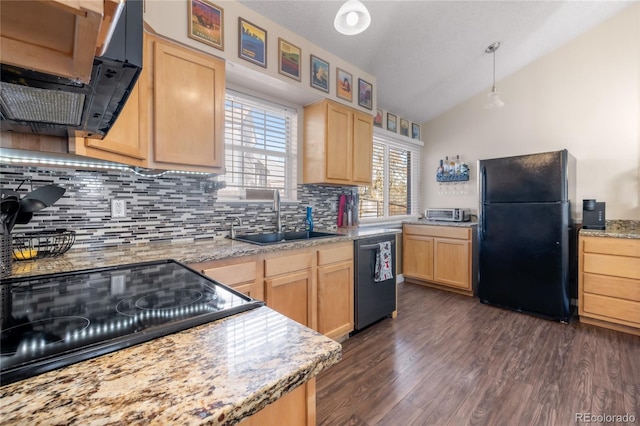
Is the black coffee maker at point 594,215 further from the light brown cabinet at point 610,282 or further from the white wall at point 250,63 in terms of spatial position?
the white wall at point 250,63

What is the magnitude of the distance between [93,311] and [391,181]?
3.86 meters

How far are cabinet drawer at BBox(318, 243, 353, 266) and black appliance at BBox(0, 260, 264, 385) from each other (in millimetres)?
1177

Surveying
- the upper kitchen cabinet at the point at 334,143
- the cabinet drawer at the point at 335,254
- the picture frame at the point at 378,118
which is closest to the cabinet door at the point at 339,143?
the upper kitchen cabinet at the point at 334,143

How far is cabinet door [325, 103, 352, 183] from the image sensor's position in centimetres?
270

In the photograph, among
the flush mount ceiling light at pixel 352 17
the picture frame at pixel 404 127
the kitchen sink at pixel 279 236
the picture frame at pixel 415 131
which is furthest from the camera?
the picture frame at pixel 415 131

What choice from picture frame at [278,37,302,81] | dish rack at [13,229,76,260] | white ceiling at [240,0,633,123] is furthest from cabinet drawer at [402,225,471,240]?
dish rack at [13,229,76,260]

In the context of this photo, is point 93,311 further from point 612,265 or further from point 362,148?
point 612,265

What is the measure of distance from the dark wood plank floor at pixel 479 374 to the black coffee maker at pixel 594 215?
98 centimetres

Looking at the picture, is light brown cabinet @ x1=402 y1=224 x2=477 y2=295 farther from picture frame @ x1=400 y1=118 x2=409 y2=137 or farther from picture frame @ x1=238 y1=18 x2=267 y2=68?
picture frame @ x1=238 y1=18 x2=267 y2=68

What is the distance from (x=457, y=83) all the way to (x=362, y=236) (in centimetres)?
250

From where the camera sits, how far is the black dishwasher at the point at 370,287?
2.51 m

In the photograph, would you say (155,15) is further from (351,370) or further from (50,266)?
(351,370)

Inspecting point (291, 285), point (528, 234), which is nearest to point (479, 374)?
point (291, 285)

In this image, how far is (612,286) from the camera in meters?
2.59
